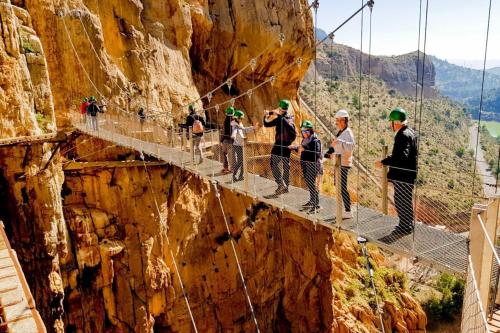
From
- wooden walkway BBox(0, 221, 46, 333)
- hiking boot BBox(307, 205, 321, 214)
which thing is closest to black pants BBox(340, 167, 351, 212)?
hiking boot BBox(307, 205, 321, 214)

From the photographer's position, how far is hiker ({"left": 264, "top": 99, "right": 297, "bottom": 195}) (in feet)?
16.6

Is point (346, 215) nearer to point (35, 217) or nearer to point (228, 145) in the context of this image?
point (228, 145)

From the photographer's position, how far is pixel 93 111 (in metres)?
7.54

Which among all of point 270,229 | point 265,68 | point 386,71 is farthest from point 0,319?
point 386,71

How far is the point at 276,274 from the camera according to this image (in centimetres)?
1162

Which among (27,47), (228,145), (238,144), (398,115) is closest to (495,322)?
(398,115)

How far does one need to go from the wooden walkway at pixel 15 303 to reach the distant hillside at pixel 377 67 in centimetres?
6001

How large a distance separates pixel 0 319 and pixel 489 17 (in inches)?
220

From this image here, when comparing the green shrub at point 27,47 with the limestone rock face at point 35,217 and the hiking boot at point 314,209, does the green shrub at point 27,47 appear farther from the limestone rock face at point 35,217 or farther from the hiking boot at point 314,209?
the hiking boot at point 314,209

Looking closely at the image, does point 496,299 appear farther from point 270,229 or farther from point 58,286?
point 270,229

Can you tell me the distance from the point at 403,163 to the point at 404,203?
0.37 metres

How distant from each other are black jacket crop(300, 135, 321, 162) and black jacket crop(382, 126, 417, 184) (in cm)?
96

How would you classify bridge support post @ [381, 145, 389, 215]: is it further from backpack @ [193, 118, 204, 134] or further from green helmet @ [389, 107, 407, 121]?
backpack @ [193, 118, 204, 134]

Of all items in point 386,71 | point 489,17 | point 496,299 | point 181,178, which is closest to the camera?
point 496,299
